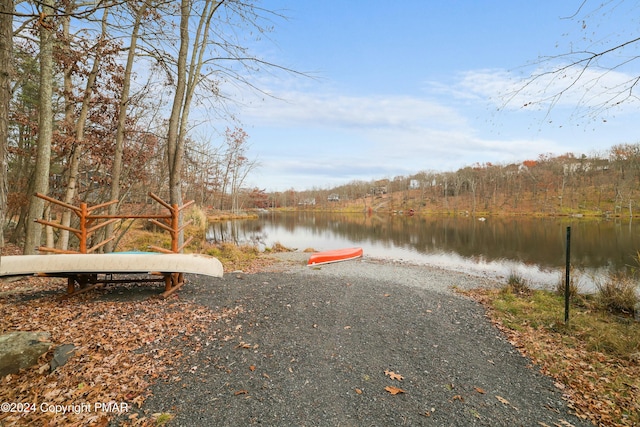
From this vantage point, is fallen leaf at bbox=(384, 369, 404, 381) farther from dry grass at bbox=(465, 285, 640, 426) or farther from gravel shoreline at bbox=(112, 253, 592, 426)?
dry grass at bbox=(465, 285, 640, 426)

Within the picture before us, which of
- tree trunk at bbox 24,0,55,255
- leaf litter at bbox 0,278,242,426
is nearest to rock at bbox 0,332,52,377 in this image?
leaf litter at bbox 0,278,242,426

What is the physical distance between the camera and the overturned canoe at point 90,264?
457 centimetres

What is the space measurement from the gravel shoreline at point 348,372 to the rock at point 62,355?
1055 millimetres

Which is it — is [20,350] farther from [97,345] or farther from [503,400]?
[503,400]

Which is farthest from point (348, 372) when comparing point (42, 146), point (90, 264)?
point (42, 146)

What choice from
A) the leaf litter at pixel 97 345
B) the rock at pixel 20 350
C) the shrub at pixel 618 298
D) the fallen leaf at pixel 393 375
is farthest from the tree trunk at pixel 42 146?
the shrub at pixel 618 298

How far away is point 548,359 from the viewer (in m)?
4.13

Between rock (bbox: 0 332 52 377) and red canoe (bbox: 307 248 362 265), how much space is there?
351 inches

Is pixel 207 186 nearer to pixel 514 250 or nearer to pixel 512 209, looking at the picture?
pixel 514 250

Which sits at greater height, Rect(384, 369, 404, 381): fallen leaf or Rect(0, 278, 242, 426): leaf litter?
Rect(0, 278, 242, 426): leaf litter

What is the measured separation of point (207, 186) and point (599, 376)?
27.3 metres

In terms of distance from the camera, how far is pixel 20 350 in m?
2.96

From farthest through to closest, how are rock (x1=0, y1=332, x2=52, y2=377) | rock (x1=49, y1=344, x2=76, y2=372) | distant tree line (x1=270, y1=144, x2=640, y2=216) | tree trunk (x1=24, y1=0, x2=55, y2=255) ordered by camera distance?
1. distant tree line (x1=270, y1=144, x2=640, y2=216)
2. tree trunk (x1=24, y1=0, x2=55, y2=255)
3. rock (x1=49, y1=344, x2=76, y2=372)
4. rock (x1=0, y1=332, x2=52, y2=377)

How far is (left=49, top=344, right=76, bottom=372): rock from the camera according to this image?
2.99m
